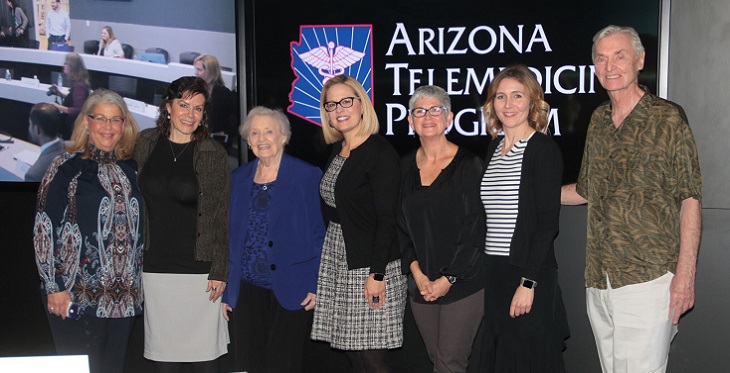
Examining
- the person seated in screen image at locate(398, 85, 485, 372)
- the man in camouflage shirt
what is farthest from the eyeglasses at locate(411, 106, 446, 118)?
the man in camouflage shirt

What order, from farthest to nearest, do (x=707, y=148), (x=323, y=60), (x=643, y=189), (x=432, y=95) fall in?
(x=323, y=60)
(x=707, y=148)
(x=432, y=95)
(x=643, y=189)

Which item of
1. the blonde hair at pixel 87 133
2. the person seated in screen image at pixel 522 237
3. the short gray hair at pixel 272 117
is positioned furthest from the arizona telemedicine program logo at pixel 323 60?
the person seated in screen image at pixel 522 237

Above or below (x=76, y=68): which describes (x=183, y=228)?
below

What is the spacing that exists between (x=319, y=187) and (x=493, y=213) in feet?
2.89

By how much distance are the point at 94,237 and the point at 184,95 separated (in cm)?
80

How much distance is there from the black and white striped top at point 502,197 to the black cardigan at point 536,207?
36 millimetres

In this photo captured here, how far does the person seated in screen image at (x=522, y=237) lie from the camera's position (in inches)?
121

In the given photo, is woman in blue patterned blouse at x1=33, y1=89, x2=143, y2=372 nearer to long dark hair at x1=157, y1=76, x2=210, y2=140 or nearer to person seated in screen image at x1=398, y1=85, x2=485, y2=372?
long dark hair at x1=157, y1=76, x2=210, y2=140

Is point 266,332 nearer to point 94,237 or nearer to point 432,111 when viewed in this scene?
point 94,237

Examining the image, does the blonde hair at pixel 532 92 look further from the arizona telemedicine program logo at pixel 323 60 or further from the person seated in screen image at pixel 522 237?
the arizona telemedicine program logo at pixel 323 60

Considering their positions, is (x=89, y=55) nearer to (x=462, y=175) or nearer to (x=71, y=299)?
(x=71, y=299)

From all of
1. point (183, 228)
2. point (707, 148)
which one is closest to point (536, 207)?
point (707, 148)

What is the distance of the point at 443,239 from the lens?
10.9 feet

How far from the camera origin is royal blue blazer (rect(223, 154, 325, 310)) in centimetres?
347
